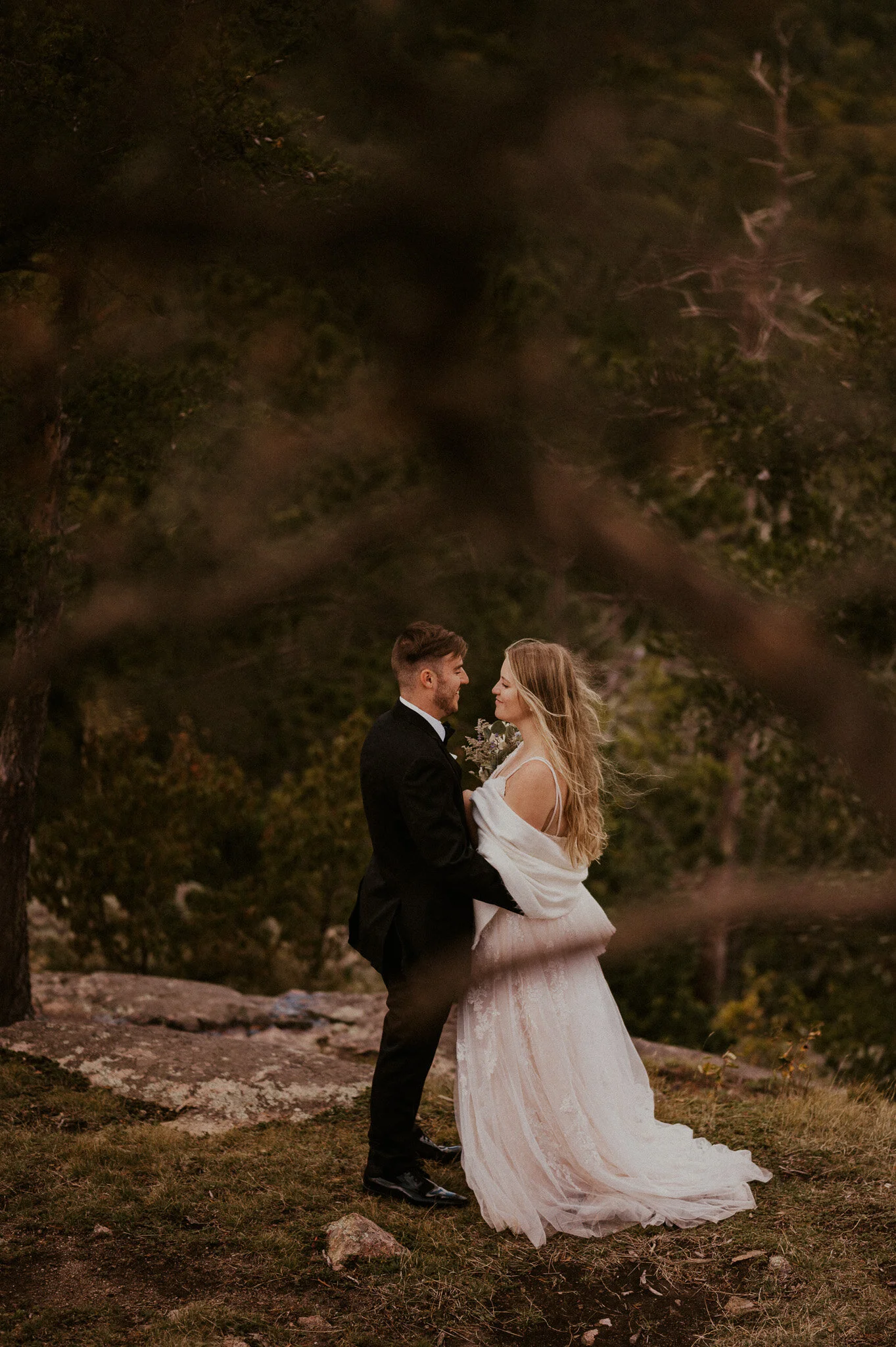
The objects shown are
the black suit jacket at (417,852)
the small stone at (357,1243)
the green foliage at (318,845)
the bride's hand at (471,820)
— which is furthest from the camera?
the green foliage at (318,845)

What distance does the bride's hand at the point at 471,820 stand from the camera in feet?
14.1

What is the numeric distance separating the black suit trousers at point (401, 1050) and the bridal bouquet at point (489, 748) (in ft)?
2.25

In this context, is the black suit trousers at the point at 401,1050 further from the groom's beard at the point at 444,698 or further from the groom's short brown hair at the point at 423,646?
the groom's short brown hair at the point at 423,646

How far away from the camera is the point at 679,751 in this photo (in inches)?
428

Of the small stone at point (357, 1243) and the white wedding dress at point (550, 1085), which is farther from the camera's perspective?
the white wedding dress at point (550, 1085)

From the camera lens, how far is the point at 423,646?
420cm

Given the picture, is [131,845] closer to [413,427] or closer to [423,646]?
[413,427]

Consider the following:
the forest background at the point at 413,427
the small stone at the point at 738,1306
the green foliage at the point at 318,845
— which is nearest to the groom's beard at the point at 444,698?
the forest background at the point at 413,427

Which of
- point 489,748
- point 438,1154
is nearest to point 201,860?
point 438,1154

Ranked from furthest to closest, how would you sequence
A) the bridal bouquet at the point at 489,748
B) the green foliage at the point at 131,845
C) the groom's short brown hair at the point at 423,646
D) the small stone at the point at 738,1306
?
the green foliage at the point at 131,845 < the bridal bouquet at the point at 489,748 < the groom's short brown hair at the point at 423,646 < the small stone at the point at 738,1306

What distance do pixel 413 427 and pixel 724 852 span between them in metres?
7.51

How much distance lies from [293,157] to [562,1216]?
13.8 ft

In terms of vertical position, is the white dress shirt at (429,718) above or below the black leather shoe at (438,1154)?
above

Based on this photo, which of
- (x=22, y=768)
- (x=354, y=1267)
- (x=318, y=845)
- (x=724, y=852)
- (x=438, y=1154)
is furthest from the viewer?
(x=724, y=852)
